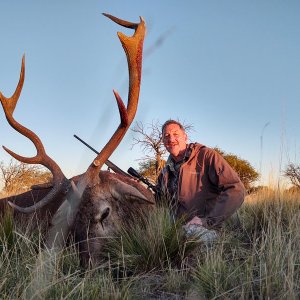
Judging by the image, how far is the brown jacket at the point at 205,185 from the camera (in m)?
5.14

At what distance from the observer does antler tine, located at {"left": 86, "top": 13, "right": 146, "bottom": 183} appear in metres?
4.57

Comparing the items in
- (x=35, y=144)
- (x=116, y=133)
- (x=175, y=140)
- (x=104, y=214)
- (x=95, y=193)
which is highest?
(x=175, y=140)

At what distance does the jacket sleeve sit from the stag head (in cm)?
76

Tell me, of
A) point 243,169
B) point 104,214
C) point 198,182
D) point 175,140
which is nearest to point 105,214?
point 104,214

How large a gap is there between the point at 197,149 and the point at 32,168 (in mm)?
13873

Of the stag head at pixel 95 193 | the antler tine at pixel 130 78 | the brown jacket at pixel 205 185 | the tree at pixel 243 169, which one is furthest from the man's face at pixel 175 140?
the tree at pixel 243 169

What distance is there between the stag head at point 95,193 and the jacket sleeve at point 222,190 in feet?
2.48

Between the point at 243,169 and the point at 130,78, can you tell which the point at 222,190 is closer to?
the point at 130,78

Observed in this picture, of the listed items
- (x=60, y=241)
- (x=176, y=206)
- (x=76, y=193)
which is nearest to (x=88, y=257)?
(x=60, y=241)

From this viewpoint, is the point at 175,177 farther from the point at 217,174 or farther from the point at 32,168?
the point at 32,168

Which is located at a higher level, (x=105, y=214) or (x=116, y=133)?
(x=116, y=133)

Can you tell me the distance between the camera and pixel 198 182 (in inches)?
214

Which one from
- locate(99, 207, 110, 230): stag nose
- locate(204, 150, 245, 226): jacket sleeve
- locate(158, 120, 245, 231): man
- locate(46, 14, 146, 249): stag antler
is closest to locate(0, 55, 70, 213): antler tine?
locate(46, 14, 146, 249): stag antler

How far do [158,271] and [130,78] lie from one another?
1.92 meters
